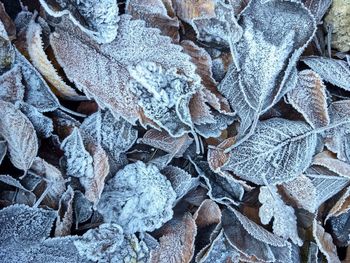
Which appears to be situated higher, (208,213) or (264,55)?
(264,55)

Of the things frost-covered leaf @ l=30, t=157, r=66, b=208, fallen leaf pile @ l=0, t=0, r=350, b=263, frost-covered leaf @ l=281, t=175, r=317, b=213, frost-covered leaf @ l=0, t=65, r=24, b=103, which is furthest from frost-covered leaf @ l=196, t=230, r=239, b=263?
frost-covered leaf @ l=0, t=65, r=24, b=103

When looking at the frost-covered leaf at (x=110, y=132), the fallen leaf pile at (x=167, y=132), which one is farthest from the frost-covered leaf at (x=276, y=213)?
the frost-covered leaf at (x=110, y=132)

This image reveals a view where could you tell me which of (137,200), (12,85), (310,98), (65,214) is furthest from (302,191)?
(12,85)

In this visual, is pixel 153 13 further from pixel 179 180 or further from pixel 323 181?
pixel 323 181

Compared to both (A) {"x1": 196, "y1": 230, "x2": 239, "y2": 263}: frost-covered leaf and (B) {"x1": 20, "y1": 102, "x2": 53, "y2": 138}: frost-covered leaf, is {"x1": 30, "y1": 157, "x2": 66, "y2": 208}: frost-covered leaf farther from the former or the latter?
(A) {"x1": 196, "y1": 230, "x2": 239, "y2": 263}: frost-covered leaf

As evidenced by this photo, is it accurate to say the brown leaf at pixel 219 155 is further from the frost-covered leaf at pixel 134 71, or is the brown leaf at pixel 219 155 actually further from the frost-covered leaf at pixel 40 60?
the frost-covered leaf at pixel 40 60

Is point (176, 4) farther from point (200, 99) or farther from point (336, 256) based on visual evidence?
point (336, 256)
